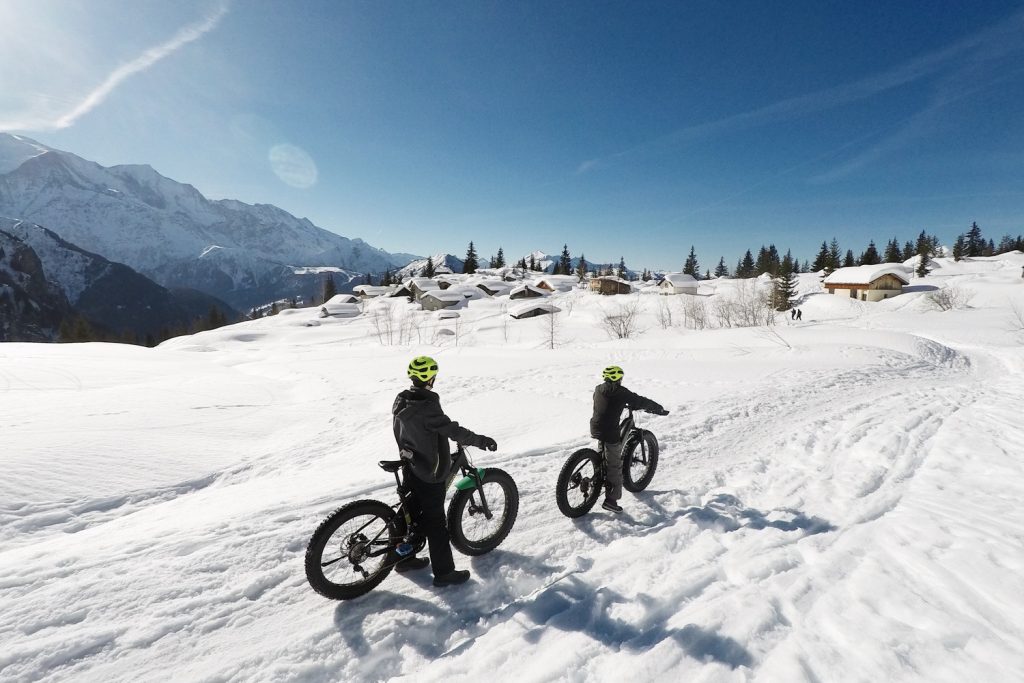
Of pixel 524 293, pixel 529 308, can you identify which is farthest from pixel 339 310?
pixel 529 308

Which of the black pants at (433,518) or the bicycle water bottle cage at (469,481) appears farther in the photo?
the bicycle water bottle cage at (469,481)

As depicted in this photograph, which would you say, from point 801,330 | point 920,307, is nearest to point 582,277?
point 920,307

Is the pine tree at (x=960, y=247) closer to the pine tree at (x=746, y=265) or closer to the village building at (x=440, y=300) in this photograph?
the pine tree at (x=746, y=265)

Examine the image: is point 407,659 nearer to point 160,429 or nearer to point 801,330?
point 160,429

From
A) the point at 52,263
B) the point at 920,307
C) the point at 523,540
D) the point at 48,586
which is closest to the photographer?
the point at 48,586

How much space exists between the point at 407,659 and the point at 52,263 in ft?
941

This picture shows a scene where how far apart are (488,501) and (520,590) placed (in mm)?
1093

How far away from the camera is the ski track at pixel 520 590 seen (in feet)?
10.1

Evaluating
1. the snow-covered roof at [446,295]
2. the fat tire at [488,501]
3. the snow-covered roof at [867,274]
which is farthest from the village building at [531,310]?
the fat tire at [488,501]

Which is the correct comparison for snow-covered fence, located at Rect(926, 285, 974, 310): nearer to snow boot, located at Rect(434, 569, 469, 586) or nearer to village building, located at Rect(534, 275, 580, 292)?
village building, located at Rect(534, 275, 580, 292)

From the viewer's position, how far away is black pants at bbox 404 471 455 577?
3.92m

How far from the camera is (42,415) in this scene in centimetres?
830

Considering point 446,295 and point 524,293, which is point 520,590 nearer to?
point 524,293

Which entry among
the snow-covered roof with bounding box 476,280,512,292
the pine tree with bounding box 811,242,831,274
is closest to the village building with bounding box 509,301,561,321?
the snow-covered roof with bounding box 476,280,512,292
